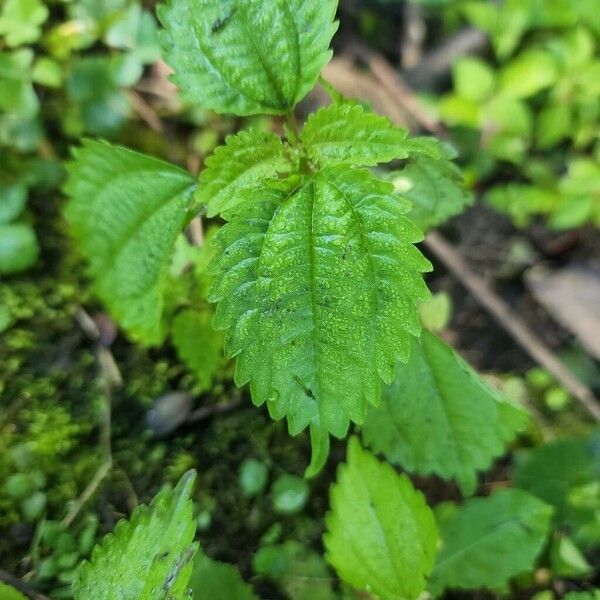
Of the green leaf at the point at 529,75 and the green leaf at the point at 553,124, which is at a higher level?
the green leaf at the point at 529,75

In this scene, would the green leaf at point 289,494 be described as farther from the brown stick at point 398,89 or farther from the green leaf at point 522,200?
the brown stick at point 398,89

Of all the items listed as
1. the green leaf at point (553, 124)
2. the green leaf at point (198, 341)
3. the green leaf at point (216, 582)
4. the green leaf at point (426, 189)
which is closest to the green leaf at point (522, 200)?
the green leaf at point (553, 124)

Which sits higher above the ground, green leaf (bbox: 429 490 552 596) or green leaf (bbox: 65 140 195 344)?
green leaf (bbox: 65 140 195 344)

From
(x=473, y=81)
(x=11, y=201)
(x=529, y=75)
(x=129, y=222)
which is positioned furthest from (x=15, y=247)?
(x=529, y=75)

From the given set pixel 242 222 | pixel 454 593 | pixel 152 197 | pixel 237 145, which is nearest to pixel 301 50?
pixel 237 145

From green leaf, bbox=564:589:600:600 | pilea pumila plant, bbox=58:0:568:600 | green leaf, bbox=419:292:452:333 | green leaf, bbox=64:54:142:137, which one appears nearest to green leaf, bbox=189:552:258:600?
pilea pumila plant, bbox=58:0:568:600

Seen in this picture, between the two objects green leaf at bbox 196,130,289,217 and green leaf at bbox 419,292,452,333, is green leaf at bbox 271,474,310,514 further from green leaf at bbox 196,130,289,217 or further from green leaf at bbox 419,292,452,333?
green leaf at bbox 196,130,289,217

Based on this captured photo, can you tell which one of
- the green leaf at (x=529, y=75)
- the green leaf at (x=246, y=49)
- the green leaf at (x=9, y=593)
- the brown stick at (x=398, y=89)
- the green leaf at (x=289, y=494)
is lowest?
the green leaf at (x=9, y=593)
